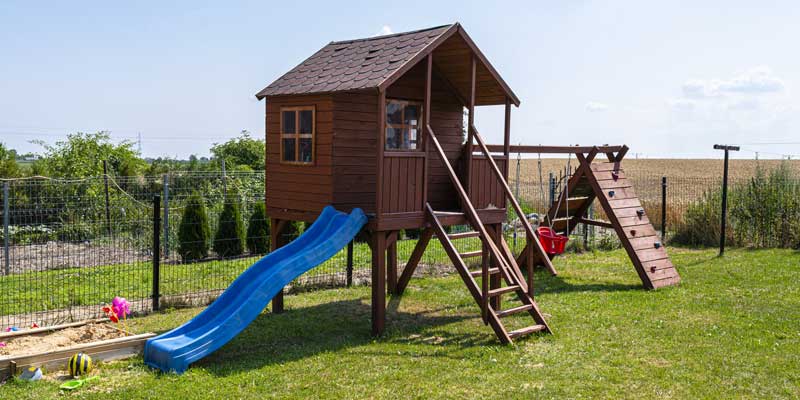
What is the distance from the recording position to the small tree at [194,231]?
45.3 ft

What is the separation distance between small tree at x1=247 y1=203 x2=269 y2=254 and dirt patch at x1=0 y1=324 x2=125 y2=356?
6228mm

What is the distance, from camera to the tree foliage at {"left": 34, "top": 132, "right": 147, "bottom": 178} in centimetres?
2167

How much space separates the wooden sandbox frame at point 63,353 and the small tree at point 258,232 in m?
6.62

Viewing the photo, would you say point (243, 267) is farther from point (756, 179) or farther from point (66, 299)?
point (756, 179)

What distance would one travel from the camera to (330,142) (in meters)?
8.80

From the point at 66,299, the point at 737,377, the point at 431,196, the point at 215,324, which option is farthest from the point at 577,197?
the point at 66,299

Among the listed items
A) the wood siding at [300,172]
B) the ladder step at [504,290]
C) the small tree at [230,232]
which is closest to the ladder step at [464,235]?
the ladder step at [504,290]

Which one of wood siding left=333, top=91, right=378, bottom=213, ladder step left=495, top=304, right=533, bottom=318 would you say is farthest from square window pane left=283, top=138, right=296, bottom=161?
ladder step left=495, top=304, right=533, bottom=318

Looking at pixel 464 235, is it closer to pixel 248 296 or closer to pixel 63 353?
pixel 248 296

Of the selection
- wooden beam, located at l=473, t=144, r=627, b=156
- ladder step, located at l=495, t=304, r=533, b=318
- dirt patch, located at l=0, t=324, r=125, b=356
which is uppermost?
wooden beam, located at l=473, t=144, r=627, b=156

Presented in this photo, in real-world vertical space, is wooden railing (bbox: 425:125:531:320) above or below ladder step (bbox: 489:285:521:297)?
above

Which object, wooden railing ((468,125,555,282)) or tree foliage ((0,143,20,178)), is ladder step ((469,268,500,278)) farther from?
tree foliage ((0,143,20,178))

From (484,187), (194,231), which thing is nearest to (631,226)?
(484,187)

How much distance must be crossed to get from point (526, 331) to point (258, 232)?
776 centimetres
